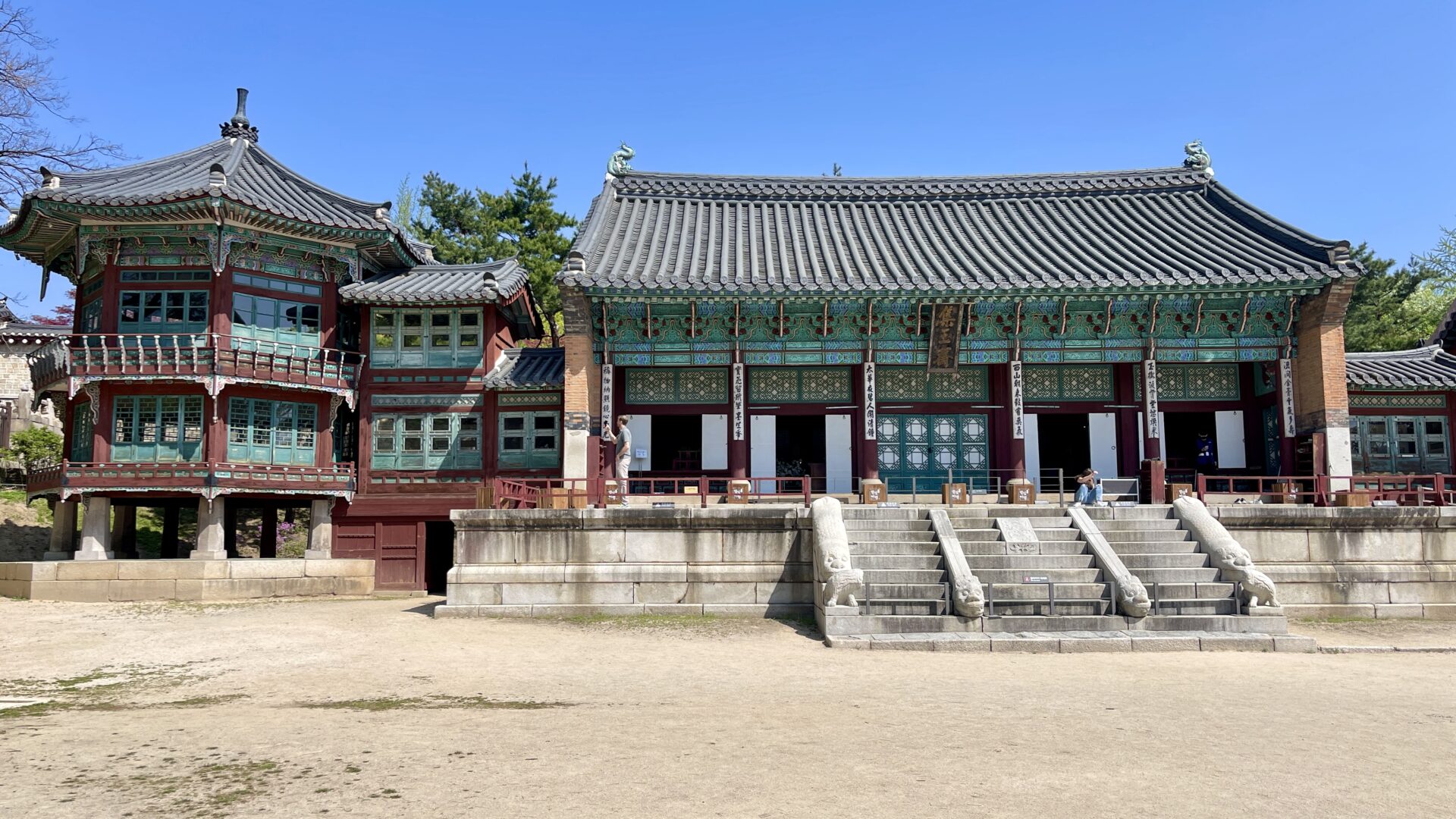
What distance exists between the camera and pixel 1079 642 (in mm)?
14359

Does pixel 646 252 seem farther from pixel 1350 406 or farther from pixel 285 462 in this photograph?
pixel 1350 406

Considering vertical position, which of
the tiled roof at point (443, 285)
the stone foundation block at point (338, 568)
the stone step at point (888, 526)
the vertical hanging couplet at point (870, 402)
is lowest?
the stone foundation block at point (338, 568)

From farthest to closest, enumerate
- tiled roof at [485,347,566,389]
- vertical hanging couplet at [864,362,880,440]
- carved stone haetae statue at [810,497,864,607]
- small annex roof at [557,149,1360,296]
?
tiled roof at [485,347,566,389] → vertical hanging couplet at [864,362,880,440] → small annex roof at [557,149,1360,296] → carved stone haetae statue at [810,497,864,607]

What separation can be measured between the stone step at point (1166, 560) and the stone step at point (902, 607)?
3.80m

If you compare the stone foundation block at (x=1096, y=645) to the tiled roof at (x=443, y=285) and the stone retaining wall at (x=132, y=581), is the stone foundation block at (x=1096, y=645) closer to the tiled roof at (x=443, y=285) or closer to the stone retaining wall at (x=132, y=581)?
the tiled roof at (x=443, y=285)

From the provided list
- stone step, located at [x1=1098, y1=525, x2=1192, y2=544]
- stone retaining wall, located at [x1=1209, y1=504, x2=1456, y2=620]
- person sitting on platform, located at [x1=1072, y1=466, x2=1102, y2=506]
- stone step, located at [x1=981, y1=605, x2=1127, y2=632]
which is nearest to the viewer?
stone step, located at [x1=981, y1=605, x2=1127, y2=632]

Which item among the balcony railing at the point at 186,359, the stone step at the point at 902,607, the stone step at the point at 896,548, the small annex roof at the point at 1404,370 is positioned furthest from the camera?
the small annex roof at the point at 1404,370

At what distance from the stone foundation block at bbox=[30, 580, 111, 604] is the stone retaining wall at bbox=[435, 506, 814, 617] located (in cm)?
1035

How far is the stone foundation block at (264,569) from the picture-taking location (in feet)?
74.3

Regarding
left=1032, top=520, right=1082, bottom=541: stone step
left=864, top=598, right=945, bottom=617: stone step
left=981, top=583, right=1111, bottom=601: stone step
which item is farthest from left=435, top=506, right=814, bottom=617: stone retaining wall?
left=1032, top=520, right=1082, bottom=541: stone step

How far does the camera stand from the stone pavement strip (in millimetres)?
14336

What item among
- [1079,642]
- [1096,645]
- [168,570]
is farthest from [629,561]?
[168,570]

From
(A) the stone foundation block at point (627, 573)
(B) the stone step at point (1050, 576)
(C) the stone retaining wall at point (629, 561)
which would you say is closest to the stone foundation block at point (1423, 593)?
(B) the stone step at point (1050, 576)

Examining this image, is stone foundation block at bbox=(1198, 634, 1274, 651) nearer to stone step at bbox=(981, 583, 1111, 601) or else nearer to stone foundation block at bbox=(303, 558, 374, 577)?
stone step at bbox=(981, 583, 1111, 601)
